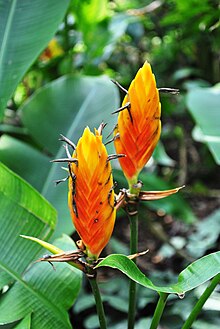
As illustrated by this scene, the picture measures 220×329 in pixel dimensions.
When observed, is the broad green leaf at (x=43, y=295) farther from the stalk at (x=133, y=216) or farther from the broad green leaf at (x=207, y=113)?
the broad green leaf at (x=207, y=113)

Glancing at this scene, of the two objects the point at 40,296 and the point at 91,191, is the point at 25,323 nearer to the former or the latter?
the point at 40,296

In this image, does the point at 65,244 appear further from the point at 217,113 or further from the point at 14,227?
the point at 217,113

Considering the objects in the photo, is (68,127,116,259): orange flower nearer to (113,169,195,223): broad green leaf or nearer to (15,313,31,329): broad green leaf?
(15,313,31,329): broad green leaf

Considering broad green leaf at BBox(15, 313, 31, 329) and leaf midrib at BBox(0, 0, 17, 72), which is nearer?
broad green leaf at BBox(15, 313, 31, 329)

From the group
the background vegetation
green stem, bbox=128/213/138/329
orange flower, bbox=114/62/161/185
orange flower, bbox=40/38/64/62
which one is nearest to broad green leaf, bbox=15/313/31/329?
the background vegetation

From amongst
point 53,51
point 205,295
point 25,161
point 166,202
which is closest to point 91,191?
point 205,295

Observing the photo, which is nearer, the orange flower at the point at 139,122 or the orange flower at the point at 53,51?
the orange flower at the point at 139,122

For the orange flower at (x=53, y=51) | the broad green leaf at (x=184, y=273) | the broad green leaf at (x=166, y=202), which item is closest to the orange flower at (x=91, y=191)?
the broad green leaf at (x=184, y=273)
